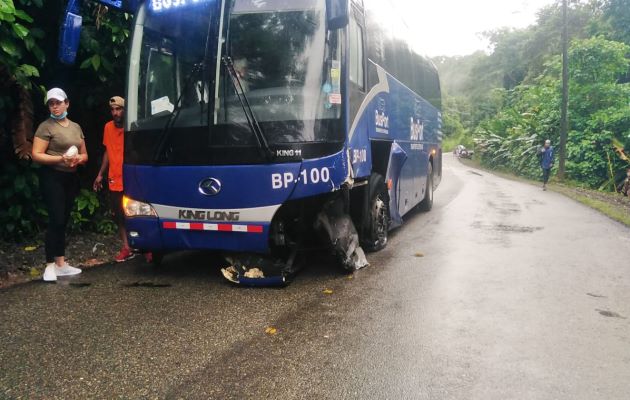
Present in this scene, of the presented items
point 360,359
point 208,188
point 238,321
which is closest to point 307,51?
point 208,188

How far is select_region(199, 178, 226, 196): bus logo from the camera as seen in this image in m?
4.79

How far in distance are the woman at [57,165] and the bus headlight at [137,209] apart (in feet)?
2.15

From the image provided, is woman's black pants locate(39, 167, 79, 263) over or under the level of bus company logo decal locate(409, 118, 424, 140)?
under

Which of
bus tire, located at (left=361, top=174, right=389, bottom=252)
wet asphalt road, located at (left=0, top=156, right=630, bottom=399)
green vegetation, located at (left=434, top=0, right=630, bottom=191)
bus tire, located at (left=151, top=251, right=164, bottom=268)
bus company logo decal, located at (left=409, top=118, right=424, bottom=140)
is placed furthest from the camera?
green vegetation, located at (left=434, top=0, right=630, bottom=191)

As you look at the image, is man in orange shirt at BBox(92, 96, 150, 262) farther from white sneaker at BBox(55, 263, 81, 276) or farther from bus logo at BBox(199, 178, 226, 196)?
bus logo at BBox(199, 178, 226, 196)

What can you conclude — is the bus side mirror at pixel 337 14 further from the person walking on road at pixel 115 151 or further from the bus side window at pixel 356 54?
the person walking on road at pixel 115 151

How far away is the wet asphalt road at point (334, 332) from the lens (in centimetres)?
303

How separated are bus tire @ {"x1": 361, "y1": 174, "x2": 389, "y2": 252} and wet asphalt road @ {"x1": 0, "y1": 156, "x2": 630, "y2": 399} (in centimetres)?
32

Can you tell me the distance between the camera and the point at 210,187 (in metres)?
4.81

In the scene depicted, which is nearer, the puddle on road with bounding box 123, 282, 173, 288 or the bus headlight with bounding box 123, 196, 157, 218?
the bus headlight with bounding box 123, 196, 157, 218

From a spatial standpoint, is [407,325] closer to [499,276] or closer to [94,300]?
[499,276]

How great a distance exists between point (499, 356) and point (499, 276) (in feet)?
7.41

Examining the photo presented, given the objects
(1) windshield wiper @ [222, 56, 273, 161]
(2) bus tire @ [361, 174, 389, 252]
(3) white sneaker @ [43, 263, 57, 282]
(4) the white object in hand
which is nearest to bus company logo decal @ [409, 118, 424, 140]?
(2) bus tire @ [361, 174, 389, 252]

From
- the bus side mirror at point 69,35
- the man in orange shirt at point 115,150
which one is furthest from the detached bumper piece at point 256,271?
the bus side mirror at point 69,35
